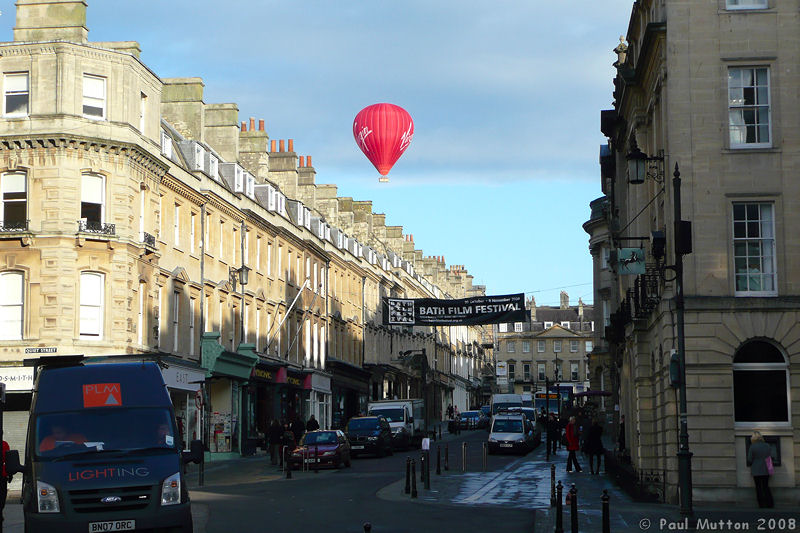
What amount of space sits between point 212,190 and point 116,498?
33.9m

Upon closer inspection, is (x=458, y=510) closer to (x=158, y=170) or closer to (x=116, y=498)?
(x=116, y=498)

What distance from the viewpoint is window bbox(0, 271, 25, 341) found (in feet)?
127

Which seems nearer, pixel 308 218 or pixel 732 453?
pixel 732 453

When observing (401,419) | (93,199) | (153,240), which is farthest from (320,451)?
(401,419)

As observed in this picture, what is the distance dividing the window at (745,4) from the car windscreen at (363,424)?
92.0ft

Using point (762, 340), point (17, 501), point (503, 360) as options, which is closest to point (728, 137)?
point (762, 340)

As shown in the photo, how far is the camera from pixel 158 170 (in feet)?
141

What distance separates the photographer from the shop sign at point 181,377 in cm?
4266

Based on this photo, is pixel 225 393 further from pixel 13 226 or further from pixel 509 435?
pixel 13 226

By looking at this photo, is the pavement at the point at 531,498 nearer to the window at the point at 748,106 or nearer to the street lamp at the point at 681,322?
the street lamp at the point at 681,322

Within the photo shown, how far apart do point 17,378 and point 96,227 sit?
5.69 m

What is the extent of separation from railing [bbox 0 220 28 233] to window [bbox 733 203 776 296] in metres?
23.5

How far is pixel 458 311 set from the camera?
55.7 meters

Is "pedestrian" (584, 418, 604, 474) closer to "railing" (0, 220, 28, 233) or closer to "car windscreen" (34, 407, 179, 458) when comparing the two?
"railing" (0, 220, 28, 233)
